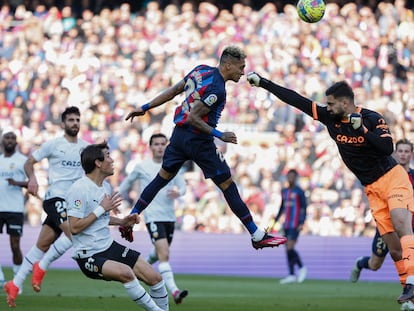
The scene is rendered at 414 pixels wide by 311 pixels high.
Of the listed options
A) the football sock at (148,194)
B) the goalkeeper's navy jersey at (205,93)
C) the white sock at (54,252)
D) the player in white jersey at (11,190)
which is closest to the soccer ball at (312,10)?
the goalkeeper's navy jersey at (205,93)

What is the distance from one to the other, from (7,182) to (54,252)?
4.39 metres

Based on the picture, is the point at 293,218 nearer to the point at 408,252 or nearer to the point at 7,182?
the point at 7,182

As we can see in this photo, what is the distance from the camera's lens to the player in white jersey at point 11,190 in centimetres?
1666

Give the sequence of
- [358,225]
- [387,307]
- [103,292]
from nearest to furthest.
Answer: [387,307], [103,292], [358,225]

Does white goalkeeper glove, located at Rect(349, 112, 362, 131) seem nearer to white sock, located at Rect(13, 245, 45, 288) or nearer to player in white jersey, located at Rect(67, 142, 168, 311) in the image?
player in white jersey, located at Rect(67, 142, 168, 311)

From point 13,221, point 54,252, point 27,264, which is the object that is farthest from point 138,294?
point 13,221

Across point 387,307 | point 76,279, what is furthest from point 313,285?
point 387,307

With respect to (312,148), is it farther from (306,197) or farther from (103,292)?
(103,292)

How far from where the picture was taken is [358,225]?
72.6 ft

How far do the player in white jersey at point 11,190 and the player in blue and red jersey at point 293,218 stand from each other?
5807mm

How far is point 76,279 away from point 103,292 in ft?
11.8

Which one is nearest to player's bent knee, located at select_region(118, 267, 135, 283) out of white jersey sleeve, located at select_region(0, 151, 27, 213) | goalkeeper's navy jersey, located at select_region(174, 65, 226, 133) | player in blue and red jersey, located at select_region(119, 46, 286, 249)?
player in blue and red jersey, located at select_region(119, 46, 286, 249)

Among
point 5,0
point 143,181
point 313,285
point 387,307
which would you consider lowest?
point 313,285

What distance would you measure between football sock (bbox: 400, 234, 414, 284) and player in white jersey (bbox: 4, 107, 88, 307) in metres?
4.64
